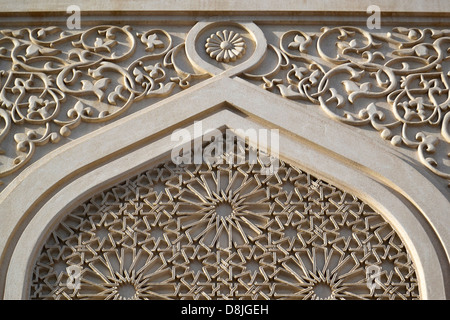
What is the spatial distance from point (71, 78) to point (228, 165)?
81 cm

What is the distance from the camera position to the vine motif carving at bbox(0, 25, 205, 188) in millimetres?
4211

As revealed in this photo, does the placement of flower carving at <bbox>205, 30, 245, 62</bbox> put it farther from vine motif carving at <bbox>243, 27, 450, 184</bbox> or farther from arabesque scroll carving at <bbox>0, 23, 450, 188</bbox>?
vine motif carving at <bbox>243, 27, 450, 184</bbox>

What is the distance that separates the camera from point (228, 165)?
4125 millimetres

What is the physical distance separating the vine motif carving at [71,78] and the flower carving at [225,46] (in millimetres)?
140

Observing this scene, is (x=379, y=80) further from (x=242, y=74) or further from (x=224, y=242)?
(x=224, y=242)

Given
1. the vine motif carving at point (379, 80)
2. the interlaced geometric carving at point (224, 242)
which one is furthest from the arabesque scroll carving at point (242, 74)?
the interlaced geometric carving at point (224, 242)

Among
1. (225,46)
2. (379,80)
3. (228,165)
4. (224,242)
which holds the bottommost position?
(224,242)

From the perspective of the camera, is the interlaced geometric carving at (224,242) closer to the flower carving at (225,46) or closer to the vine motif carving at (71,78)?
the vine motif carving at (71,78)

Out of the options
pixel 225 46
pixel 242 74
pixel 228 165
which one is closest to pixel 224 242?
pixel 228 165

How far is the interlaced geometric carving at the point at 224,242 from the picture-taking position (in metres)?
3.84
